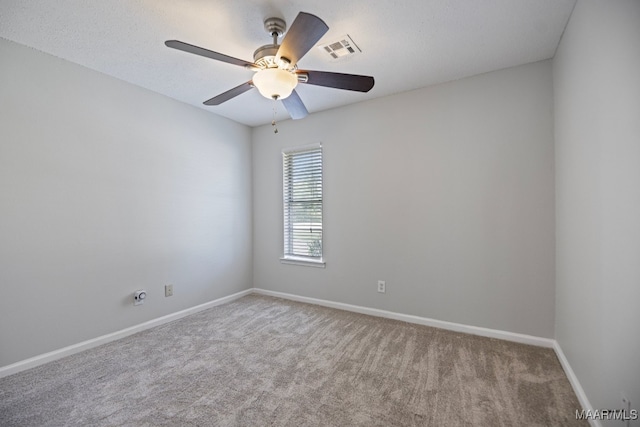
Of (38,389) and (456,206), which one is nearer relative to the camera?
(38,389)

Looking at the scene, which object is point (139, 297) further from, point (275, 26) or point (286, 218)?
point (275, 26)

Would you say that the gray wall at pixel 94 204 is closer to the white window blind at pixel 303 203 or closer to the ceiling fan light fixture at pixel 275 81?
the white window blind at pixel 303 203

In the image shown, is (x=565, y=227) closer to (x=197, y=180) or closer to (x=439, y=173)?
(x=439, y=173)

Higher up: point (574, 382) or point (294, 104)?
point (294, 104)

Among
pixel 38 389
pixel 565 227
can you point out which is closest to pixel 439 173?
pixel 565 227

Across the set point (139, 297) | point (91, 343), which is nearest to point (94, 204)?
point (139, 297)

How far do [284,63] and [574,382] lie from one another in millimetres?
2804

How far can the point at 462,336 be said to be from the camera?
258cm

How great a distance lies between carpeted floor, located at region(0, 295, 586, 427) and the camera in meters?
1.58

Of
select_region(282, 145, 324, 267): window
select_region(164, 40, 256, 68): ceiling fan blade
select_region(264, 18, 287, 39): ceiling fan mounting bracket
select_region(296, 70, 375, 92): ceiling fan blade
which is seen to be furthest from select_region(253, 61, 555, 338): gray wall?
select_region(164, 40, 256, 68): ceiling fan blade

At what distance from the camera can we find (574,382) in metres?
1.77

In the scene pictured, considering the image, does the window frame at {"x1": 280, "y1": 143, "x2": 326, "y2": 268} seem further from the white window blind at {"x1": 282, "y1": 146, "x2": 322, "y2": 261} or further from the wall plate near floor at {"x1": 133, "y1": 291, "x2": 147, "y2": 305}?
the wall plate near floor at {"x1": 133, "y1": 291, "x2": 147, "y2": 305}

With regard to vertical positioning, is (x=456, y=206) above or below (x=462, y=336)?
above

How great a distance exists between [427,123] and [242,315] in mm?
3000
